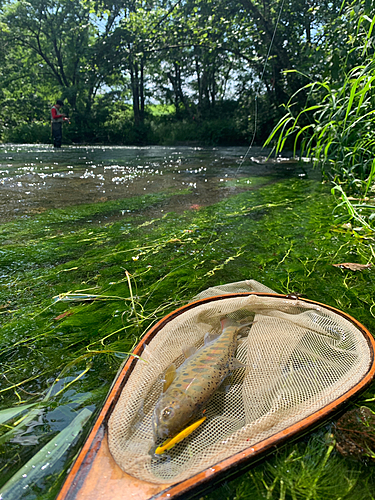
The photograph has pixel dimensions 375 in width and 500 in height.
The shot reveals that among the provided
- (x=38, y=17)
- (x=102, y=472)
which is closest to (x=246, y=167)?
(x=102, y=472)

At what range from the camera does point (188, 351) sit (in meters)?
1.60

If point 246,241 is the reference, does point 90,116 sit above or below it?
above

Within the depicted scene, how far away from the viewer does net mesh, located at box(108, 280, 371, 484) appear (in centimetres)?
108

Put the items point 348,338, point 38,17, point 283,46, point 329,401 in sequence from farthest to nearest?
point 38,17, point 283,46, point 348,338, point 329,401

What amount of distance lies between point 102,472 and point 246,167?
10.4m

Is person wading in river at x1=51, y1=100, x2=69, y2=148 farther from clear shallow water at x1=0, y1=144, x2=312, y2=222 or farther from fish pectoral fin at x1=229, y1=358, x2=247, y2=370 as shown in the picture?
fish pectoral fin at x1=229, y1=358, x2=247, y2=370

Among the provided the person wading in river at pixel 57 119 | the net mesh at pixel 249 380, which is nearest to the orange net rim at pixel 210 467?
the net mesh at pixel 249 380

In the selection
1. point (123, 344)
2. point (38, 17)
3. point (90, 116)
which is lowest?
point (123, 344)

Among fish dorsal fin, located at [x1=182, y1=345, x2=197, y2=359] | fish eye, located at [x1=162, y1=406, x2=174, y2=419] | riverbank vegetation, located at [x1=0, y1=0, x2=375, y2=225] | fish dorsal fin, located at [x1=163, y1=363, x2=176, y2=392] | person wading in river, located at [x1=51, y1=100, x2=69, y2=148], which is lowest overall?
fish dorsal fin, located at [x1=182, y1=345, x2=197, y2=359]

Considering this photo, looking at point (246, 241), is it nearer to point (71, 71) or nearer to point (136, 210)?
point (136, 210)

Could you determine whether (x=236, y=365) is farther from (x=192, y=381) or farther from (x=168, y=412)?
(x=168, y=412)

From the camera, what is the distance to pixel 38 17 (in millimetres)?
26828

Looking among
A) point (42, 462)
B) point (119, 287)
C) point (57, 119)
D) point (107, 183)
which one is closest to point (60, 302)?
point (119, 287)

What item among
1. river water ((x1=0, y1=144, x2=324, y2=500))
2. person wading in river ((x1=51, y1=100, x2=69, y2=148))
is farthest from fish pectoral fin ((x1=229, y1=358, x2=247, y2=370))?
person wading in river ((x1=51, y1=100, x2=69, y2=148))
